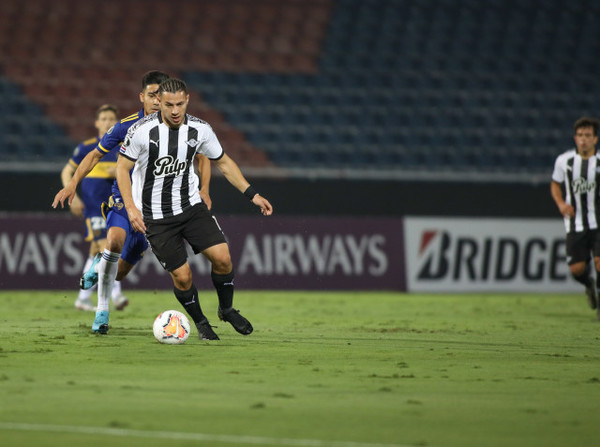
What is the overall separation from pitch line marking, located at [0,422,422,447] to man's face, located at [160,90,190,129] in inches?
145

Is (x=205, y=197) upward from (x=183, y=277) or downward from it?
upward

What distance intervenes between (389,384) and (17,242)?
10152mm

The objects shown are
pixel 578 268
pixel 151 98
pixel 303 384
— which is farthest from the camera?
pixel 578 268

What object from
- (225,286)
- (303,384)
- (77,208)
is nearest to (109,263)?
(225,286)

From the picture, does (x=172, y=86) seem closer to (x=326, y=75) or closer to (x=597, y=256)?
(x=597, y=256)

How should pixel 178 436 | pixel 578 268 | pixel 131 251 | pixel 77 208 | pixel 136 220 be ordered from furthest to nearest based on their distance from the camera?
1. pixel 77 208
2. pixel 578 268
3. pixel 131 251
4. pixel 136 220
5. pixel 178 436

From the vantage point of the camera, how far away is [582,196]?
12586 millimetres

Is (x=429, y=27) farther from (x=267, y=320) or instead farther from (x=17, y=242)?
(x=267, y=320)

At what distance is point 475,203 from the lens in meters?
17.5

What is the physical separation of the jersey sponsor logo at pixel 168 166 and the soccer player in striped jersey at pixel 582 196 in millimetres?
→ 5481

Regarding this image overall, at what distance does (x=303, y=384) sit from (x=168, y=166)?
104 inches

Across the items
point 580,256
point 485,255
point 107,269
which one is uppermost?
point 107,269

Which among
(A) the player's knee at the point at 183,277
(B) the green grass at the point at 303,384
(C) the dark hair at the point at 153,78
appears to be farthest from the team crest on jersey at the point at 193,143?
(B) the green grass at the point at 303,384

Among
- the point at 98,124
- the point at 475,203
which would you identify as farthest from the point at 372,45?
the point at 98,124
